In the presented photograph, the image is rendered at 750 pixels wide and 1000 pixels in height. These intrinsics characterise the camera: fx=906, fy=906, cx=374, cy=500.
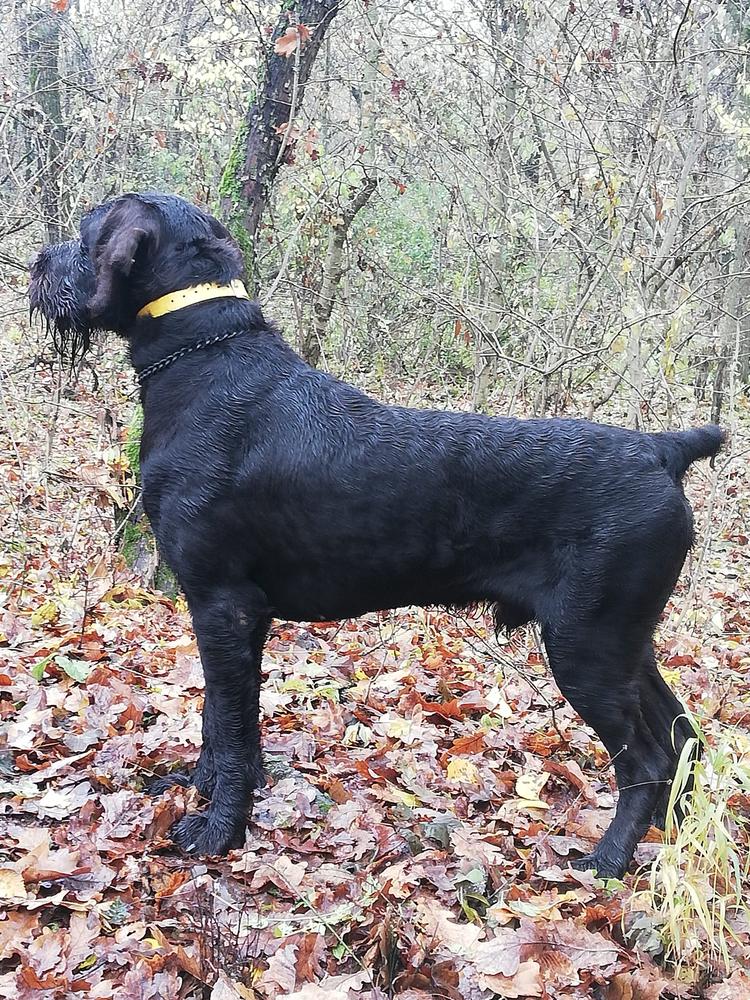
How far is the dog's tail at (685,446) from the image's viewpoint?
11.4 ft

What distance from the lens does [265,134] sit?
6613 millimetres

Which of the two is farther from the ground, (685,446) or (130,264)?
(130,264)

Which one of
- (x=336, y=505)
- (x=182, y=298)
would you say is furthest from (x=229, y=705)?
(x=182, y=298)

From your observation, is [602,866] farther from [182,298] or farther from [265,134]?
[265,134]

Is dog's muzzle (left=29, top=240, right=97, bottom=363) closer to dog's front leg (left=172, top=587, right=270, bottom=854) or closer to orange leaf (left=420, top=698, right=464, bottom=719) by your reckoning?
dog's front leg (left=172, top=587, right=270, bottom=854)

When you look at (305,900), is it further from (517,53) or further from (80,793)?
(517,53)

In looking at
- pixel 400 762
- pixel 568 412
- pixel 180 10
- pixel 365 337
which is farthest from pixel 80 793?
pixel 180 10

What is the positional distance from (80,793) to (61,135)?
34.2 feet

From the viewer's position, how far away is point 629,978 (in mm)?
2773

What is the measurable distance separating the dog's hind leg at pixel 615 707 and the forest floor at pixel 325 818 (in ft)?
0.54

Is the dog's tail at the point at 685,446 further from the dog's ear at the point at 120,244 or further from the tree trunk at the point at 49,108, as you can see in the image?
the tree trunk at the point at 49,108

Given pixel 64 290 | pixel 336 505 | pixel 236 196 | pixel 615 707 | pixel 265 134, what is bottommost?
pixel 615 707

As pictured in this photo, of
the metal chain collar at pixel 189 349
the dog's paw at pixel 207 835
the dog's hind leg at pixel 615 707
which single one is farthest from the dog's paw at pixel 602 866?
the metal chain collar at pixel 189 349

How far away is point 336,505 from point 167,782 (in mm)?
1511
